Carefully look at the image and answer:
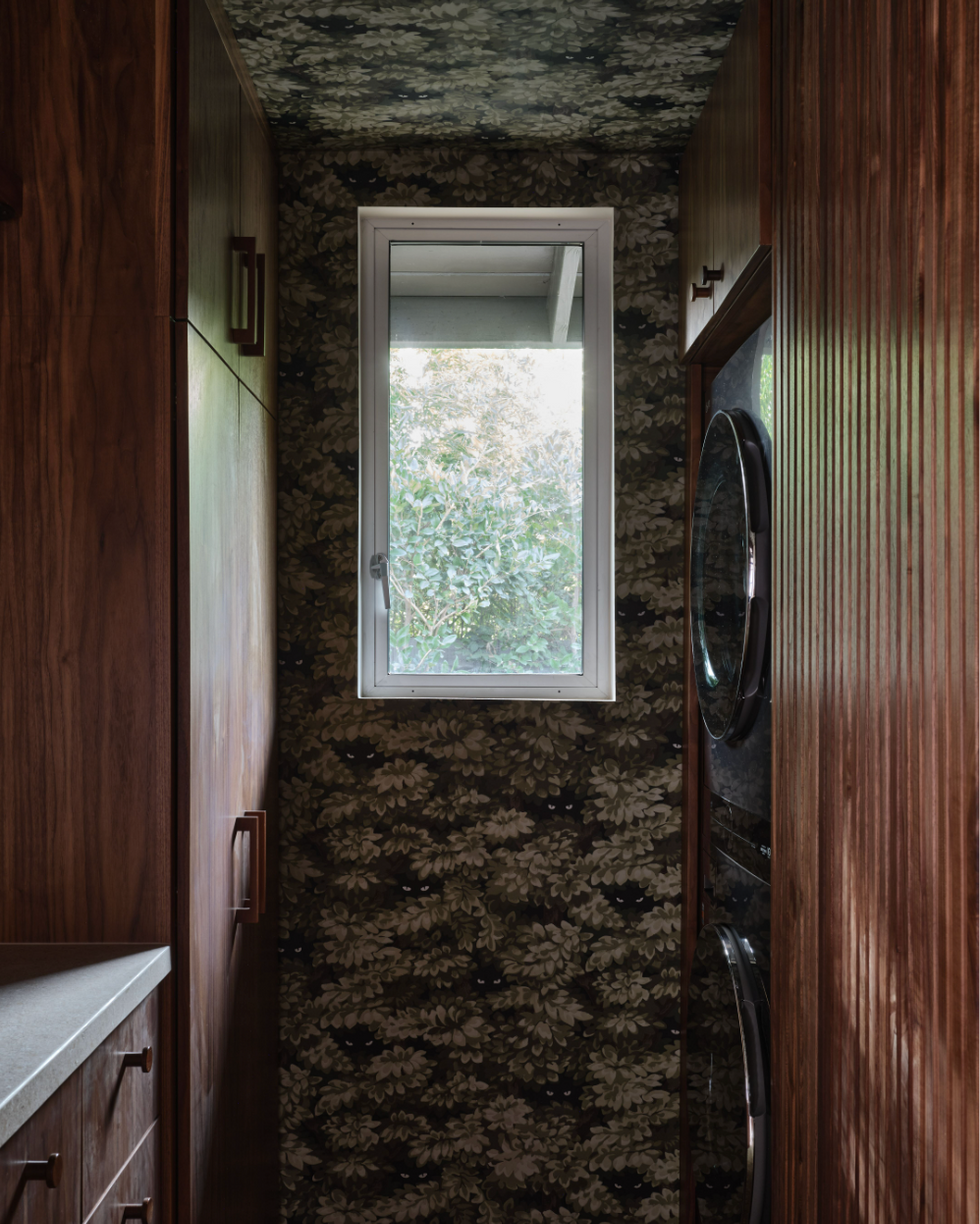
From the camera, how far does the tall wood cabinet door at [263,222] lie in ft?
6.48

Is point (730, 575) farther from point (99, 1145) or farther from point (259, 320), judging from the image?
point (99, 1145)

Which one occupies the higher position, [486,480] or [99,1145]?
[486,480]

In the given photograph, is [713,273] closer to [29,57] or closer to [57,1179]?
[29,57]

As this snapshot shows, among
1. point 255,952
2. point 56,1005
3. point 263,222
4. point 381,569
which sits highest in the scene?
point 263,222

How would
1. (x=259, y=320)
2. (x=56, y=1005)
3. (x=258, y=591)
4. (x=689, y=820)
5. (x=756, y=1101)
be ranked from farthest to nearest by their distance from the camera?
(x=689, y=820) < (x=258, y=591) < (x=259, y=320) < (x=756, y=1101) < (x=56, y=1005)

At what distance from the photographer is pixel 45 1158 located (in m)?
1.09

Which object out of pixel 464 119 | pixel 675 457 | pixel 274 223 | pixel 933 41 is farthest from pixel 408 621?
pixel 933 41

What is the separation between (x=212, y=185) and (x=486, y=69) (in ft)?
2.14

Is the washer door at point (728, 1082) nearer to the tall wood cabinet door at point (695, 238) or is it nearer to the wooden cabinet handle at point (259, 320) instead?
the tall wood cabinet door at point (695, 238)

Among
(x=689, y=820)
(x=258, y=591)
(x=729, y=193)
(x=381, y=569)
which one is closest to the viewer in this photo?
(x=729, y=193)

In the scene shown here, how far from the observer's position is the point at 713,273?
185 centimetres

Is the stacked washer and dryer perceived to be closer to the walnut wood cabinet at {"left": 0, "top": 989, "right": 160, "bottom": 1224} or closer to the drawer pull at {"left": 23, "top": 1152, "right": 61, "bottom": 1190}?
the walnut wood cabinet at {"left": 0, "top": 989, "right": 160, "bottom": 1224}

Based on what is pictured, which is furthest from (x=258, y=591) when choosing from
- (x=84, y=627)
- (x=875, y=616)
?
(x=875, y=616)

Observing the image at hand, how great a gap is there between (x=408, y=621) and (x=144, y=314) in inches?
43.5
